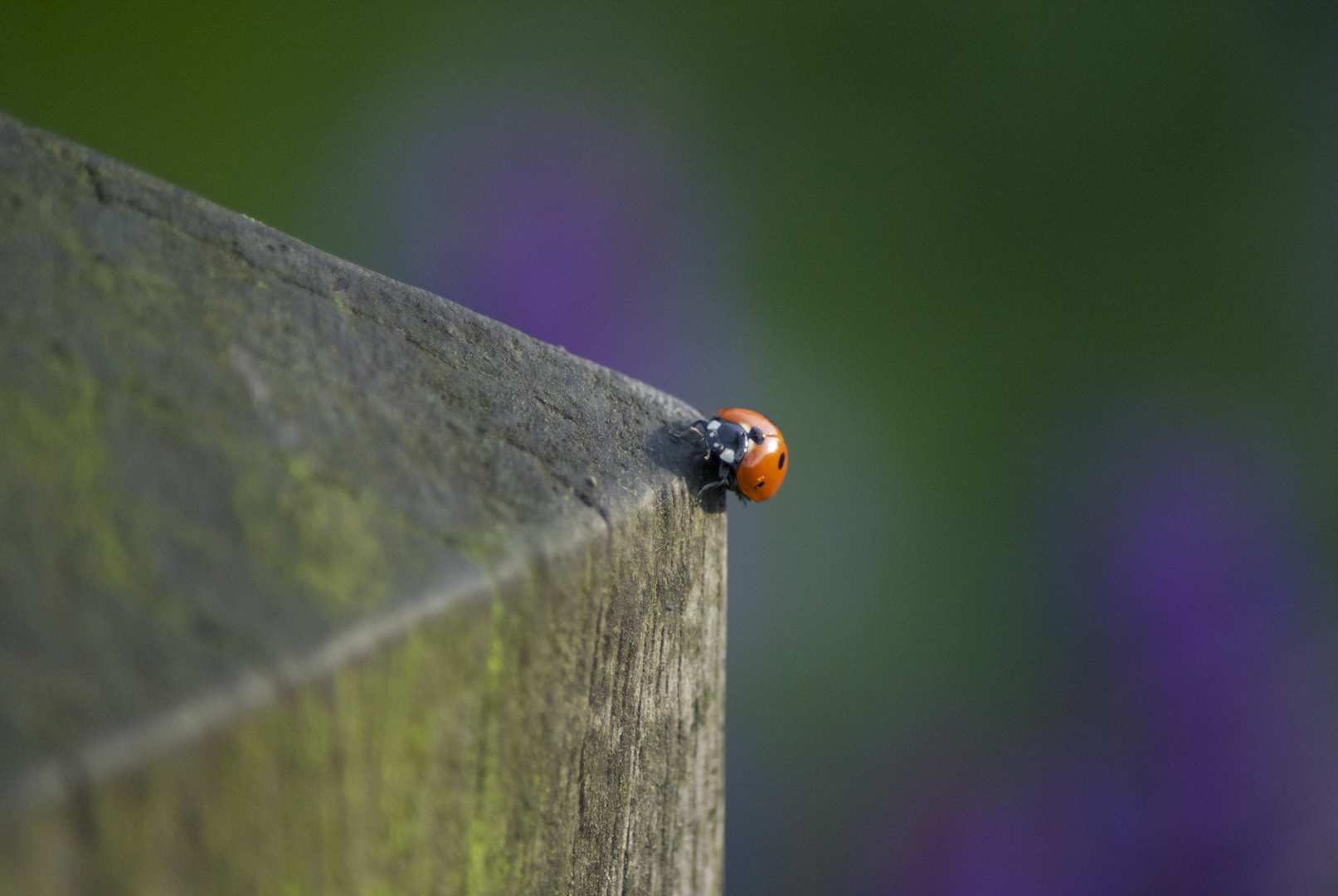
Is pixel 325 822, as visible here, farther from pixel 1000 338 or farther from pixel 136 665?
pixel 1000 338

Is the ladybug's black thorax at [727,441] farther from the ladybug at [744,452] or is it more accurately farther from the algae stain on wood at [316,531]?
the algae stain on wood at [316,531]

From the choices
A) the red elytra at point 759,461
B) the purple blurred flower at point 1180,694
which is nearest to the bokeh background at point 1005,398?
the purple blurred flower at point 1180,694

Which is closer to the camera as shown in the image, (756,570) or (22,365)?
(22,365)

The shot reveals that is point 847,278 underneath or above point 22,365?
above

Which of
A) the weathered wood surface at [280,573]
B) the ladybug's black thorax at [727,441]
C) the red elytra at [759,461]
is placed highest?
the red elytra at [759,461]

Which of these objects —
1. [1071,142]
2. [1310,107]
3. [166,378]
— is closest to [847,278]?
[1071,142]

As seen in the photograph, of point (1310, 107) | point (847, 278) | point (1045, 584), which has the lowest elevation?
point (1045, 584)

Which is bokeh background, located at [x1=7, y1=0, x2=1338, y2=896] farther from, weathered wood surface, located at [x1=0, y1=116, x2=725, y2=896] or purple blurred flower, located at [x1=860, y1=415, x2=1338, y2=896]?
weathered wood surface, located at [x1=0, y1=116, x2=725, y2=896]
